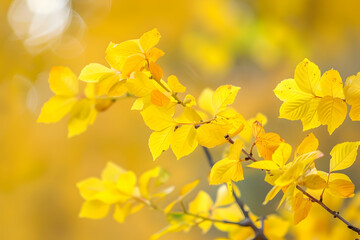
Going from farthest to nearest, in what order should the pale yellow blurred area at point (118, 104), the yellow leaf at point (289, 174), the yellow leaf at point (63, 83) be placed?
the pale yellow blurred area at point (118, 104) < the yellow leaf at point (63, 83) < the yellow leaf at point (289, 174)

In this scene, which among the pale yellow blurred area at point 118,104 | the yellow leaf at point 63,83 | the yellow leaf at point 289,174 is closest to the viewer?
the yellow leaf at point 289,174

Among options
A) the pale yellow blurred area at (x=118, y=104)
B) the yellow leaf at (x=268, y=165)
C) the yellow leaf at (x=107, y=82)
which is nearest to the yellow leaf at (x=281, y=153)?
the yellow leaf at (x=268, y=165)

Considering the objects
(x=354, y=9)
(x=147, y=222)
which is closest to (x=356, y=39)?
(x=354, y=9)

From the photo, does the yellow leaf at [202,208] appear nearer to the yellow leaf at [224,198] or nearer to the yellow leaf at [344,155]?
the yellow leaf at [224,198]

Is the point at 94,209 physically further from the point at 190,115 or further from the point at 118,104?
the point at 118,104

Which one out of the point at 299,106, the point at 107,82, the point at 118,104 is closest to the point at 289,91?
the point at 299,106

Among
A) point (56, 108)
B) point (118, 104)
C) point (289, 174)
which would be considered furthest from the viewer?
point (118, 104)
